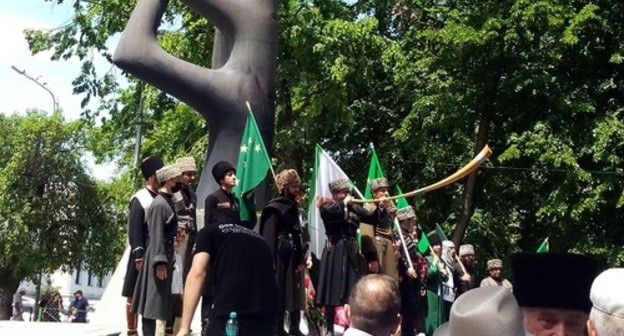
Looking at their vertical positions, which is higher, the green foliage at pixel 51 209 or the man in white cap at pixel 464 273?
the green foliage at pixel 51 209

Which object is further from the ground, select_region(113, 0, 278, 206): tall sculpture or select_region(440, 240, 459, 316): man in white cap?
select_region(113, 0, 278, 206): tall sculpture

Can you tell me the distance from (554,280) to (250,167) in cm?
693

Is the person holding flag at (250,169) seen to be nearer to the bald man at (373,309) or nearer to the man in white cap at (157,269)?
the man in white cap at (157,269)

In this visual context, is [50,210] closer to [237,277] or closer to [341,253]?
[341,253]

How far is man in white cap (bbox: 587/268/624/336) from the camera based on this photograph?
2977 mm

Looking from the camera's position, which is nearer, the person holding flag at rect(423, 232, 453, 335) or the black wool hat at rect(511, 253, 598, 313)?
the black wool hat at rect(511, 253, 598, 313)

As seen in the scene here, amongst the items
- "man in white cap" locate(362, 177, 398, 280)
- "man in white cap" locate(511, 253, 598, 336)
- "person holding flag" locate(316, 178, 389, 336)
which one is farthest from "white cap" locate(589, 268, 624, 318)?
"man in white cap" locate(362, 177, 398, 280)

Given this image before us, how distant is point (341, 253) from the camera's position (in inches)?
377

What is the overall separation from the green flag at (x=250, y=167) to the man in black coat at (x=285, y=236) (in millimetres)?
772

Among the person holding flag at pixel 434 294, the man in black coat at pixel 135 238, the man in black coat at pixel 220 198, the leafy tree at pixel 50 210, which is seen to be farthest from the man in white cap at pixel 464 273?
the leafy tree at pixel 50 210

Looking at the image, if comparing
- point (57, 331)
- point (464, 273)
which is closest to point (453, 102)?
point (464, 273)

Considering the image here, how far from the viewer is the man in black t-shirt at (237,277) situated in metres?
6.52

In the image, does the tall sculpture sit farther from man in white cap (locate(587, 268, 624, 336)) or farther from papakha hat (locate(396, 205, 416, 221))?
Answer: man in white cap (locate(587, 268, 624, 336))

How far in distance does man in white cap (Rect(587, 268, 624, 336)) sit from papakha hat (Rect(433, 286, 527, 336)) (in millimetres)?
229
